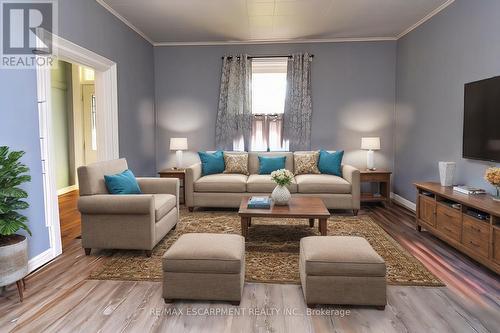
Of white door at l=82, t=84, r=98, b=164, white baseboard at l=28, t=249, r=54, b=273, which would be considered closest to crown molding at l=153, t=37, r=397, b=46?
white door at l=82, t=84, r=98, b=164

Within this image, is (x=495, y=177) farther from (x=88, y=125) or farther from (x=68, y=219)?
(x=88, y=125)

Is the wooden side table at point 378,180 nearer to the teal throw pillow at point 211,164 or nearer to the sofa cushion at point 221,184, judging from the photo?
the sofa cushion at point 221,184

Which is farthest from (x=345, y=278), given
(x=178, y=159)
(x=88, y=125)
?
(x=88, y=125)

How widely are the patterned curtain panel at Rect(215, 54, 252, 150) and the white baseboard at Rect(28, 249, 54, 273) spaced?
3400 millimetres

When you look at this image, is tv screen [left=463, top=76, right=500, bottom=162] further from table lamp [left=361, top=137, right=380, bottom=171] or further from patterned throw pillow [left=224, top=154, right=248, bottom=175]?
patterned throw pillow [left=224, top=154, right=248, bottom=175]

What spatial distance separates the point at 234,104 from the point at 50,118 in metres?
3.31

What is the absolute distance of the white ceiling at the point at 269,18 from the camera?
423 cm

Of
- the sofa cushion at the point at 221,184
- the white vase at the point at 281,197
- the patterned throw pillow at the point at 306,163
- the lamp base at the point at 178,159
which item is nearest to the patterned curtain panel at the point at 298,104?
the patterned throw pillow at the point at 306,163

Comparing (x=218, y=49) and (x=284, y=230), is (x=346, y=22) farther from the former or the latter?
(x=284, y=230)

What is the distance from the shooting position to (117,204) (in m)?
3.11

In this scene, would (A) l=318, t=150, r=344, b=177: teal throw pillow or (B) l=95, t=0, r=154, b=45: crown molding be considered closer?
(B) l=95, t=0, r=154, b=45: crown molding

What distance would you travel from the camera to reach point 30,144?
2.94m

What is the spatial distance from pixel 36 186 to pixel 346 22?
176 inches

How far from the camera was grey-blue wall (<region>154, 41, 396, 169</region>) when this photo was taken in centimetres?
586
